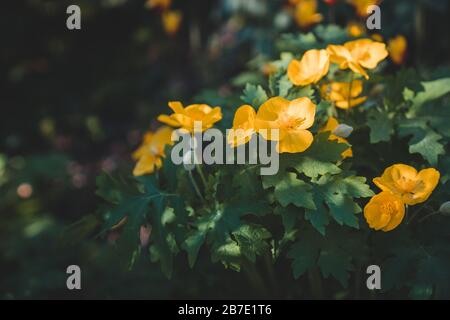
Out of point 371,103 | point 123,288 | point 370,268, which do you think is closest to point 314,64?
point 371,103

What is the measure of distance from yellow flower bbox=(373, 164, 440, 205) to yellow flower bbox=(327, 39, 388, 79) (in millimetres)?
340

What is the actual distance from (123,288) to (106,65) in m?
2.24

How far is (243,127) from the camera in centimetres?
152

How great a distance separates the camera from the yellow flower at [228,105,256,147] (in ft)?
4.88

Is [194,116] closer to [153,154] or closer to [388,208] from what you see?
[153,154]

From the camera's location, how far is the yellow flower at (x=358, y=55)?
1688 millimetres

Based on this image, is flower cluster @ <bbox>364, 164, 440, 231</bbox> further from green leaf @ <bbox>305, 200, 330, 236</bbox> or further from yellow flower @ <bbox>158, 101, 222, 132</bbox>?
yellow flower @ <bbox>158, 101, 222, 132</bbox>

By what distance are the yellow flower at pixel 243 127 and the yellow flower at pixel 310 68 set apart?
23 centimetres

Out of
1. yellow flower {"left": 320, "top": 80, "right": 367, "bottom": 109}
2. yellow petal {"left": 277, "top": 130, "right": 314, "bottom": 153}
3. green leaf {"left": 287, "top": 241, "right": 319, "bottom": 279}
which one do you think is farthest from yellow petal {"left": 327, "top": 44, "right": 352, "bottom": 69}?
green leaf {"left": 287, "top": 241, "right": 319, "bottom": 279}

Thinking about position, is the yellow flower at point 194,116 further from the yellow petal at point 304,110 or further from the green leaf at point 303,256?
the green leaf at point 303,256

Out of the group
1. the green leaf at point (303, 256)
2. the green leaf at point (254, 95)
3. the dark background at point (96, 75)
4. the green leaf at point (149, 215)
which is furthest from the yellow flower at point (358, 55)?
the dark background at point (96, 75)

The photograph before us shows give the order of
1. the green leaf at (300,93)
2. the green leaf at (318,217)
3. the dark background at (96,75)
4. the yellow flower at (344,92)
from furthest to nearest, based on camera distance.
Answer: the dark background at (96,75)
the yellow flower at (344,92)
the green leaf at (300,93)
the green leaf at (318,217)

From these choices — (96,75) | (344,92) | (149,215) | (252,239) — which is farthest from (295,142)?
(96,75)

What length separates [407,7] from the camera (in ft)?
9.91
